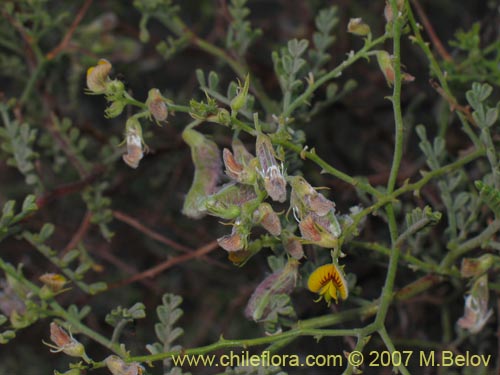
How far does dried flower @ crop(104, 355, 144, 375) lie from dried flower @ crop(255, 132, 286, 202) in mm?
271

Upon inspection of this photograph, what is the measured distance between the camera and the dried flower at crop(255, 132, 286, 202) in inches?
32.6

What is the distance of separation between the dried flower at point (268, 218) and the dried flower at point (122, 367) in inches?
9.2

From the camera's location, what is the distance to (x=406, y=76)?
0.96 meters

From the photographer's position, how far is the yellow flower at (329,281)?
86 cm

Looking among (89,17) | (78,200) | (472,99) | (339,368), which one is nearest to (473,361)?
(339,368)

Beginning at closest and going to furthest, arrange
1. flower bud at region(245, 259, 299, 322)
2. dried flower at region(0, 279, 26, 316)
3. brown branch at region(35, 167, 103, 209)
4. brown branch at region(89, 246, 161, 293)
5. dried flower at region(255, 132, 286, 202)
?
dried flower at region(255, 132, 286, 202) < flower bud at region(245, 259, 299, 322) < dried flower at region(0, 279, 26, 316) < brown branch at region(35, 167, 103, 209) < brown branch at region(89, 246, 161, 293)

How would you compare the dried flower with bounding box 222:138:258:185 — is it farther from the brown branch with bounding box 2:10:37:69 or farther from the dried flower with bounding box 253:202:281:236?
the brown branch with bounding box 2:10:37:69

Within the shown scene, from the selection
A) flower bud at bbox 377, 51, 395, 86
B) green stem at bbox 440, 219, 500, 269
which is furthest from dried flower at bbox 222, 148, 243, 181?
green stem at bbox 440, 219, 500, 269

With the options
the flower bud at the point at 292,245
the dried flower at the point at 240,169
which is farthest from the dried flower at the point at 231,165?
the flower bud at the point at 292,245

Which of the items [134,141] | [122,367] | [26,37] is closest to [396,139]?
[134,141]

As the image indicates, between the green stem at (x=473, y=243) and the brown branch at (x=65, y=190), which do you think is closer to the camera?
the green stem at (x=473, y=243)

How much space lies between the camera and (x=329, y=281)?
2.89 ft

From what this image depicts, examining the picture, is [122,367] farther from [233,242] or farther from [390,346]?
[390,346]

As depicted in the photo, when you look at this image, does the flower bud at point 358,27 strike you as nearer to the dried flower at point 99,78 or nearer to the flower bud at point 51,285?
the dried flower at point 99,78
